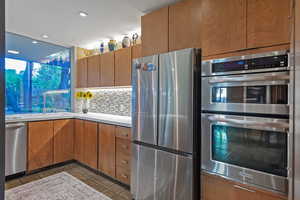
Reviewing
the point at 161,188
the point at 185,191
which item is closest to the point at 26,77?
the point at 161,188

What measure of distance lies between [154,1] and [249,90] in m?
1.47

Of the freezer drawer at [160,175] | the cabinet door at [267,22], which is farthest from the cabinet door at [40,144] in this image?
the cabinet door at [267,22]

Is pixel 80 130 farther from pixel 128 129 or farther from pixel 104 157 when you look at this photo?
pixel 128 129

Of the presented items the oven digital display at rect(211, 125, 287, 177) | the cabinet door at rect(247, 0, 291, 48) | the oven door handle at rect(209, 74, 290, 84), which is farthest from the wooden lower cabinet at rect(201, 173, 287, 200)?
the cabinet door at rect(247, 0, 291, 48)

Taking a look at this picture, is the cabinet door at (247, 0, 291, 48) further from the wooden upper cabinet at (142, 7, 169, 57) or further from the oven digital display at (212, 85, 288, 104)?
the wooden upper cabinet at (142, 7, 169, 57)

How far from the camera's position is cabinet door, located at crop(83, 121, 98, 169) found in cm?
283

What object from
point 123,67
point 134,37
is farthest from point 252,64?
point 134,37

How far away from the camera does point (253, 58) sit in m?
1.27

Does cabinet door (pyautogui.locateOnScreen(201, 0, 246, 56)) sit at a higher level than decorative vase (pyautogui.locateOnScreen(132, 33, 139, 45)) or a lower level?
lower

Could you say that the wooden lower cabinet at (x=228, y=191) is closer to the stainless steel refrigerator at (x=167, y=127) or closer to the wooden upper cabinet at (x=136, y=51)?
the stainless steel refrigerator at (x=167, y=127)

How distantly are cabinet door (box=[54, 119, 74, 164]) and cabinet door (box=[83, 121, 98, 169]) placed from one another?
1.41ft

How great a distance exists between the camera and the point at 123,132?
2.38 m

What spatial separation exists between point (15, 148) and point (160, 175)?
2.40 meters

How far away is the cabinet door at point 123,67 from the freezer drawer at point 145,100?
767 mm
